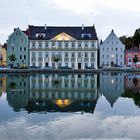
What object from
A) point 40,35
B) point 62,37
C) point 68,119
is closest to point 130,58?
point 62,37

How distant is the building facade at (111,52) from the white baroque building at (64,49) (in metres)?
4.40

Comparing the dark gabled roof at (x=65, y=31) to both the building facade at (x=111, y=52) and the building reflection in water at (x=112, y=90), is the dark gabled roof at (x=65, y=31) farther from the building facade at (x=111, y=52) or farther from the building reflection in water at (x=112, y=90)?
the building reflection in water at (x=112, y=90)

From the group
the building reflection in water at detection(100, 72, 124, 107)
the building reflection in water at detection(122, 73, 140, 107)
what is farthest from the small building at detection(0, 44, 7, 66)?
the building reflection in water at detection(122, 73, 140, 107)

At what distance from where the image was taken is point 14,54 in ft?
279

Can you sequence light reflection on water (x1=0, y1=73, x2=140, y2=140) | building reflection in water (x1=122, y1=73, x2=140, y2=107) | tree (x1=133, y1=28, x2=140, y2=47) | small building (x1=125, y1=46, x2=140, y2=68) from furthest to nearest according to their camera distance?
tree (x1=133, y1=28, x2=140, y2=47), small building (x1=125, y1=46, x2=140, y2=68), building reflection in water (x1=122, y1=73, x2=140, y2=107), light reflection on water (x1=0, y1=73, x2=140, y2=140)

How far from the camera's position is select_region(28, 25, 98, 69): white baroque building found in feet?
274

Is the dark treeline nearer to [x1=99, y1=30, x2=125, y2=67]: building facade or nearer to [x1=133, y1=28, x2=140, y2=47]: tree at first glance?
[x1=133, y1=28, x2=140, y2=47]: tree

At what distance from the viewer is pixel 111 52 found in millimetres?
88312

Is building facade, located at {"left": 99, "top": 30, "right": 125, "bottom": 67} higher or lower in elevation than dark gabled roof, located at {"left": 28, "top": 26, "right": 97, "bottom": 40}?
lower

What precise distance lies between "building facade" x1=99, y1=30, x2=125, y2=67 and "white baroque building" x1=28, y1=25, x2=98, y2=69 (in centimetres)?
440

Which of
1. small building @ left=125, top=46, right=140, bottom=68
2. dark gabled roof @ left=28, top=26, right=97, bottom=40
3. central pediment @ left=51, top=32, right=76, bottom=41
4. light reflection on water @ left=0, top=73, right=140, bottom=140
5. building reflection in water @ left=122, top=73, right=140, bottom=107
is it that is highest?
dark gabled roof @ left=28, top=26, right=97, bottom=40

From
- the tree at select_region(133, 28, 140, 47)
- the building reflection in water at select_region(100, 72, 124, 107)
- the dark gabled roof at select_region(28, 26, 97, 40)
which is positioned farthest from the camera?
the tree at select_region(133, 28, 140, 47)

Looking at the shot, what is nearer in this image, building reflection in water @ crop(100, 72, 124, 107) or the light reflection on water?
the light reflection on water

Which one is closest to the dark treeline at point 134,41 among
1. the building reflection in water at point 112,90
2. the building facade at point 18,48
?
the building facade at point 18,48
